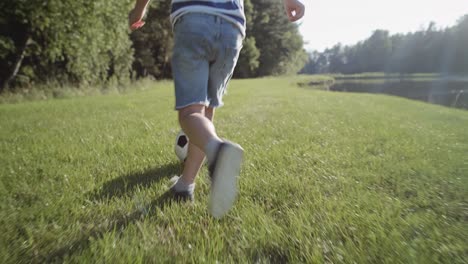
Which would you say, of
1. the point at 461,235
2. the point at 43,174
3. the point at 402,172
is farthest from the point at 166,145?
the point at 461,235

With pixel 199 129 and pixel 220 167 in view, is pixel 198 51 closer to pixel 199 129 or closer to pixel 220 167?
pixel 199 129

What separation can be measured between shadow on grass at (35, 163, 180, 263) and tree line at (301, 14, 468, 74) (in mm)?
76992

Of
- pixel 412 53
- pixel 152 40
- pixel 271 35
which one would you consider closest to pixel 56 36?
pixel 152 40

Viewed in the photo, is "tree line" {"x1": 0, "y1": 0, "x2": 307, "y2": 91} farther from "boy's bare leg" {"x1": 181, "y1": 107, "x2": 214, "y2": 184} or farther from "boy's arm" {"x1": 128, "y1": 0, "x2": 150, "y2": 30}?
"boy's bare leg" {"x1": 181, "y1": 107, "x2": 214, "y2": 184}

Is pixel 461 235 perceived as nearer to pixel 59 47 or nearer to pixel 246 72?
pixel 59 47

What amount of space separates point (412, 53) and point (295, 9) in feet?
355

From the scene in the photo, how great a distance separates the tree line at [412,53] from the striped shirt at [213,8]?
76.8 metres

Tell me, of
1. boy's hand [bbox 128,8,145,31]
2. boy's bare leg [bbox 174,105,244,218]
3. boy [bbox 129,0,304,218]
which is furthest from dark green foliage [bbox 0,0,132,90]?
boy's bare leg [bbox 174,105,244,218]

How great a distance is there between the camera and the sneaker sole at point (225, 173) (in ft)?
4.77

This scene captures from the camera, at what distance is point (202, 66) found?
1877mm

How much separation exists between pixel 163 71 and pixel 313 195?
36598 millimetres

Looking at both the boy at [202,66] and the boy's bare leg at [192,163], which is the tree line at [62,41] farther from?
the boy's bare leg at [192,163]

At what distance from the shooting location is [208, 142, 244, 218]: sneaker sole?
146 cm

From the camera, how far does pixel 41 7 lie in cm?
1238
